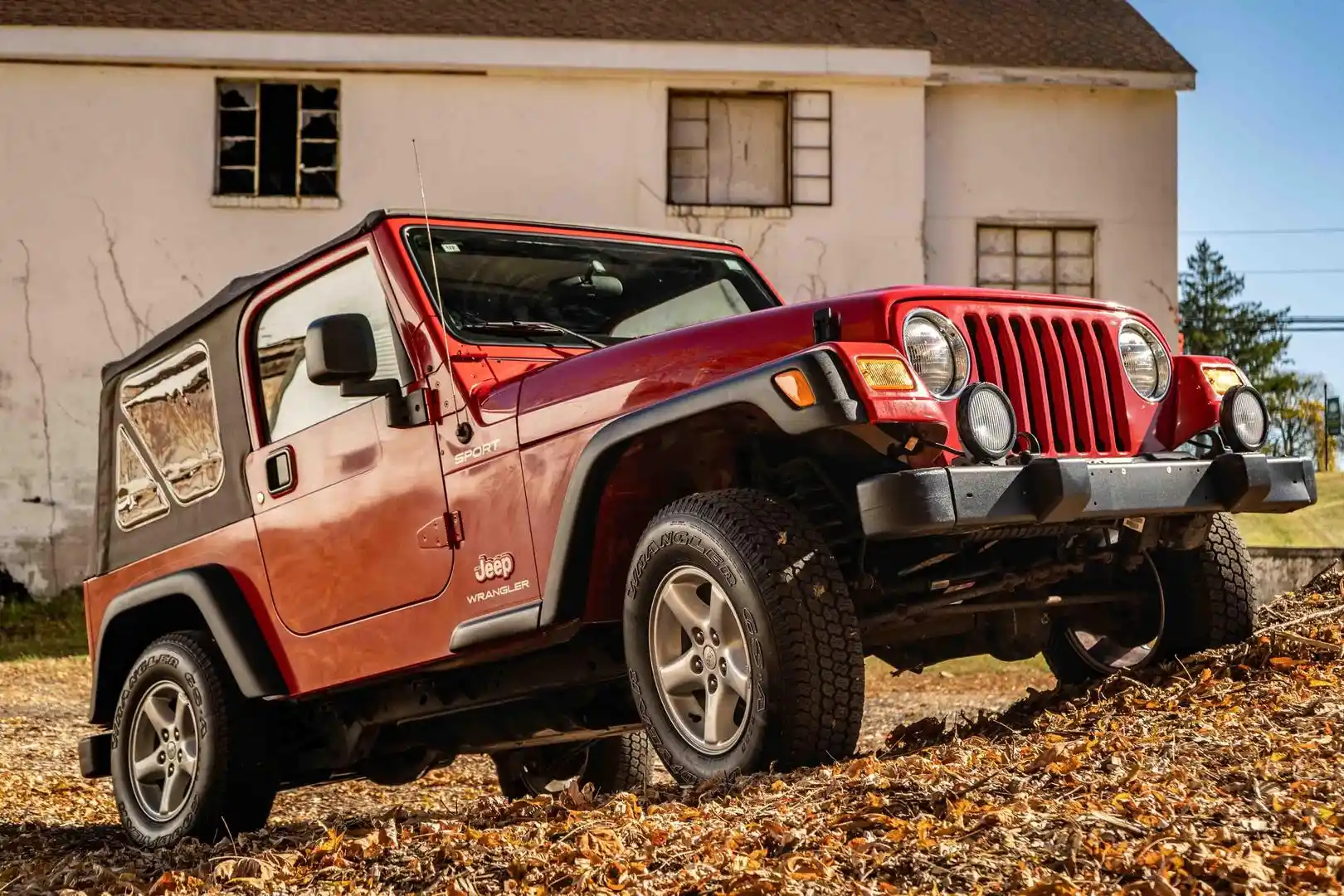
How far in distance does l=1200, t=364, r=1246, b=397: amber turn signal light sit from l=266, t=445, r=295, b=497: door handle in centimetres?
306

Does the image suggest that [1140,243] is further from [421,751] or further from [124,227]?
[421,751]

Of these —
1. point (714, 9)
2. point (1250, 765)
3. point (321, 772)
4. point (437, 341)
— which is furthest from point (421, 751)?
point (714, 9)

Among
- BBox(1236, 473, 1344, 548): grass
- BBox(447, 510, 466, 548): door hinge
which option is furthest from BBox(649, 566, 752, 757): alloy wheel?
BBox(1236, 473, 1344, 548): grass

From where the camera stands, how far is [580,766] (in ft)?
23.0

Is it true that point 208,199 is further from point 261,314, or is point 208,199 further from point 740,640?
point 740,640

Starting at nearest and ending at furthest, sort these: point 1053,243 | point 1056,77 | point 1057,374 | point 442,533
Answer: point 1057,374 < point 442,533 < point 1056,77 < point 1053,243

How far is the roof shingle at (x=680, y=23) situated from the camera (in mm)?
17094

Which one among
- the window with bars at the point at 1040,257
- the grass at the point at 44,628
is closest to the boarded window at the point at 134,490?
the grass at the point at 44,628

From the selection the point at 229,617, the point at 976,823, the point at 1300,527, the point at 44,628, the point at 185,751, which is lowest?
the point at 44,628

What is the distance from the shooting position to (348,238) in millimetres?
5449

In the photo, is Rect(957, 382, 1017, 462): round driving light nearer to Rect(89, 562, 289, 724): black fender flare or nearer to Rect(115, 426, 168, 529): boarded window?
Rect(89, 562, 289, 724): black fender flare

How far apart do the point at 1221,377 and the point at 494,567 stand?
2260mm

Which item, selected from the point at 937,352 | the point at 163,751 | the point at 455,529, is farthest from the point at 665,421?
the point at 163,751

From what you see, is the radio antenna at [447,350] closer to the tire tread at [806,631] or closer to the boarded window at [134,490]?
the tire tread at [806,631]
